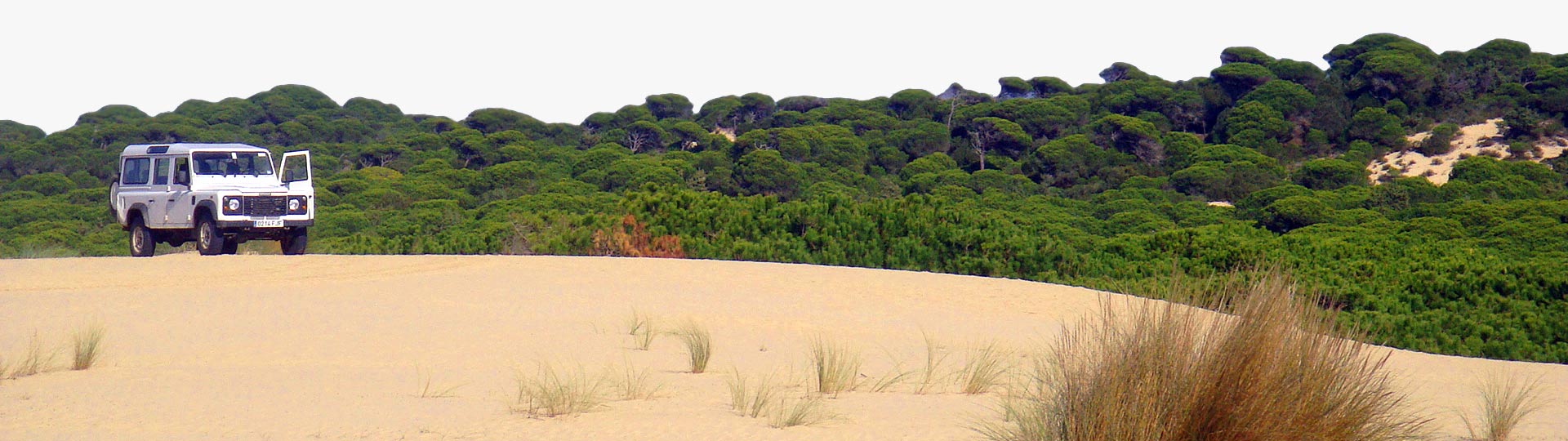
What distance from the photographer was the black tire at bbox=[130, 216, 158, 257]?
1695 centimetres

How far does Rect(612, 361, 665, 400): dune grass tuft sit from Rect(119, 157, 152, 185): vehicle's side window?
1144cm

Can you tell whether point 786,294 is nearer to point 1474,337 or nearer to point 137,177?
point 1474,337

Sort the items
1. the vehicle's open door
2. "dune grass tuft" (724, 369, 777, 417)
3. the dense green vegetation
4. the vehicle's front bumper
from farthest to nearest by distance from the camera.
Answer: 1. the dense green vegetation
2. the vehicle's open door
3. the vehicle's front bumper
4. "dune grass tuft" (724, 369, 777, 417)

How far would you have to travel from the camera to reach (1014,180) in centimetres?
4491

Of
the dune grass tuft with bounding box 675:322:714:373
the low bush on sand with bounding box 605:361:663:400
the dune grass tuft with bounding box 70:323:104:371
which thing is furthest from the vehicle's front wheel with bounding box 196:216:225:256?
the low bush on sand with bounding box 605:361:663:400

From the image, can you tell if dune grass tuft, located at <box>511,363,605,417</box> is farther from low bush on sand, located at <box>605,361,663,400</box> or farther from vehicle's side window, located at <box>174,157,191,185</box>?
vehicle's side window, located at <box>174,157,191,185</box>

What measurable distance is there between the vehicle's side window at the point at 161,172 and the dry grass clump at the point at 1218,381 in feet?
47.0

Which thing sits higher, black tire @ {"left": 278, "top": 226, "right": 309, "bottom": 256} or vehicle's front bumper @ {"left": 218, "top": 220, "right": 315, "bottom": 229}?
vehicle's front bumper @ {"left": 218, "top": 220, "right": 315, "bottom": 229}

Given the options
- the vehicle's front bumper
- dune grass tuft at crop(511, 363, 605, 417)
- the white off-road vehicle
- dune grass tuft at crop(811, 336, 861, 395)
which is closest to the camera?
dune grass tuft at crop(511, 363, 605, 417)

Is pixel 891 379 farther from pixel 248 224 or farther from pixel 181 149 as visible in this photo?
pixel 181 149

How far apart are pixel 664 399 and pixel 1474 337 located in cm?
1129

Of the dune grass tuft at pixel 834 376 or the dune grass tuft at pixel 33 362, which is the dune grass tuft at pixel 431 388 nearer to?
the dune grass tuft at pixel 834 376

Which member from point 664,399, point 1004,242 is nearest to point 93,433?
point 664,399

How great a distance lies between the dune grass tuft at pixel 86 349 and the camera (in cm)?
800
